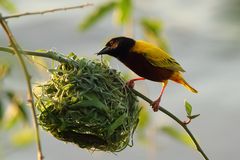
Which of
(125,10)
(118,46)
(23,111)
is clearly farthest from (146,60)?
(23,111)

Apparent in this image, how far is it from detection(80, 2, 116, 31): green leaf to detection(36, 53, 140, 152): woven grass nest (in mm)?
309

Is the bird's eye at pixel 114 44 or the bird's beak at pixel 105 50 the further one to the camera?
the bird's eye at pixel 114 44

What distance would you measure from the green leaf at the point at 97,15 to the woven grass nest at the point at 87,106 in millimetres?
309

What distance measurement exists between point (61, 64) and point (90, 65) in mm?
110

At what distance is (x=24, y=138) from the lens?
3111 millimetres

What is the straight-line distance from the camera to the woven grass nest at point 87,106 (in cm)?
230

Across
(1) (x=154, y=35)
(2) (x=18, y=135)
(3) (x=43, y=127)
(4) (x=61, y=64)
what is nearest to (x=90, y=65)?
(4) (x=61, y=64)

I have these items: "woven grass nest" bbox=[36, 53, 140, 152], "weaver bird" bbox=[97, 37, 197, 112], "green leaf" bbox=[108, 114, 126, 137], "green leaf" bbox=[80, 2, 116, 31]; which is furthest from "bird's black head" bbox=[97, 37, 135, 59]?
"green leaf" bbox=[108, 114, 126, 137]

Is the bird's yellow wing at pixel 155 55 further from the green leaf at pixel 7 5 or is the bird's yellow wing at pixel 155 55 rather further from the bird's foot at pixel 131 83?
the green leaf at pixel 7 5

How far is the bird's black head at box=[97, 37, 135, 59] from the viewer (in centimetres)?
275

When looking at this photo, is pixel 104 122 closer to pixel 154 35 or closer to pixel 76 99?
pixel 76 99

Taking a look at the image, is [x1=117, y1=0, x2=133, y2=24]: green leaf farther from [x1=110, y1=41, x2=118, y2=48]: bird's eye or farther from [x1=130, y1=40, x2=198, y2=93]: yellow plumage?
[x1=130, y1=40, x2=198, y2=93]: yellow plumage

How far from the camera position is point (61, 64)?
2420mm

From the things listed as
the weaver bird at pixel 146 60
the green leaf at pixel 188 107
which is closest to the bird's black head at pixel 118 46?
the weaver bird at pixel 146 60
